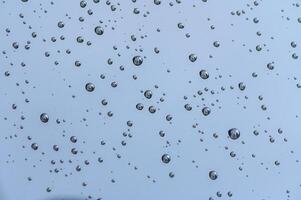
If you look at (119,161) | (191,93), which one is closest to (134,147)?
(119,161)

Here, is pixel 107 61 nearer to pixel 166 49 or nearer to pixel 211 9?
pixel 166 49

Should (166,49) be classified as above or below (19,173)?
above

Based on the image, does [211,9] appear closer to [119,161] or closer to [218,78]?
[218,78]

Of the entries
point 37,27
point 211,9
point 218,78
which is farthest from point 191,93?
point 37,27

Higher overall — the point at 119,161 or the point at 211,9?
the point at 211,9

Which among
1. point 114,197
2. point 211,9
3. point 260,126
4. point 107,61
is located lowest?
point 114,197

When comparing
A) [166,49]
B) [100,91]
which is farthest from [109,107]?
[166,49]

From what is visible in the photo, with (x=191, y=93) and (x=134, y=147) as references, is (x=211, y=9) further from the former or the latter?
(x=134, y=147)
